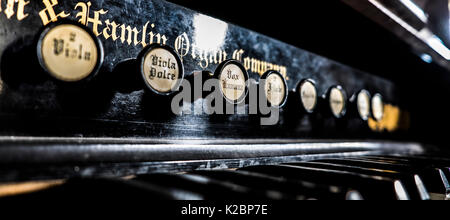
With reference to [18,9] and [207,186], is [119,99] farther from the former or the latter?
[207,186]

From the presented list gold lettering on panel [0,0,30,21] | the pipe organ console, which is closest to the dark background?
the pipe organ console

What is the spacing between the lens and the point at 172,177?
1188 millimetres

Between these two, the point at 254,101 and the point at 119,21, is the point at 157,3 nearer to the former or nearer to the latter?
the point at 119,21

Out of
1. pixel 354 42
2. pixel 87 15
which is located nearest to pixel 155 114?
pixel 87 15

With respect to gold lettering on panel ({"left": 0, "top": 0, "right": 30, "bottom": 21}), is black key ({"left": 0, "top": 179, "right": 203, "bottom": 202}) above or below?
below

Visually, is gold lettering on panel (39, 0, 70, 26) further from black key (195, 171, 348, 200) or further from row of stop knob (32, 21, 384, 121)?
black key (195, 171, 348, 200)

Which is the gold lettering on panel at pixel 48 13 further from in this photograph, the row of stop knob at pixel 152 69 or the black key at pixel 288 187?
the black key at pixel 288 187

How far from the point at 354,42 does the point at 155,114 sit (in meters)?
2.10

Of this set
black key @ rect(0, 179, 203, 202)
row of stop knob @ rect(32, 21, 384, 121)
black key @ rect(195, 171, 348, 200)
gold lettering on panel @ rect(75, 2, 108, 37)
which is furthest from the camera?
gold lettering on panel @ rect(75, 2, 108, 37)

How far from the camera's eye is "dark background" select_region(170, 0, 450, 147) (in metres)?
2.06

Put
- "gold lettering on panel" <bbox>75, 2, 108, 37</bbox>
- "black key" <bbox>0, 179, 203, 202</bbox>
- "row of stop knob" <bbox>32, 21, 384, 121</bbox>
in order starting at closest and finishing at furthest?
1. "black key" <bbox>0, 179, 203, 202</bbox>
2. "row of stop knob" <bbox>32, 21, 384, 121</bbox>
3. "gold lettering on panel" <bbox>75, 2, 108, 37</bbox>

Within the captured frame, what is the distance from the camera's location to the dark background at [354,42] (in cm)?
206

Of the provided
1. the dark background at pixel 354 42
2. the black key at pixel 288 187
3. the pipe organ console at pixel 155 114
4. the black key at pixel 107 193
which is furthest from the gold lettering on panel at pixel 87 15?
the black key at pixel 288 187

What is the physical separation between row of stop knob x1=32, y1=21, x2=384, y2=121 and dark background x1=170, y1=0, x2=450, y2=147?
0.44 m
